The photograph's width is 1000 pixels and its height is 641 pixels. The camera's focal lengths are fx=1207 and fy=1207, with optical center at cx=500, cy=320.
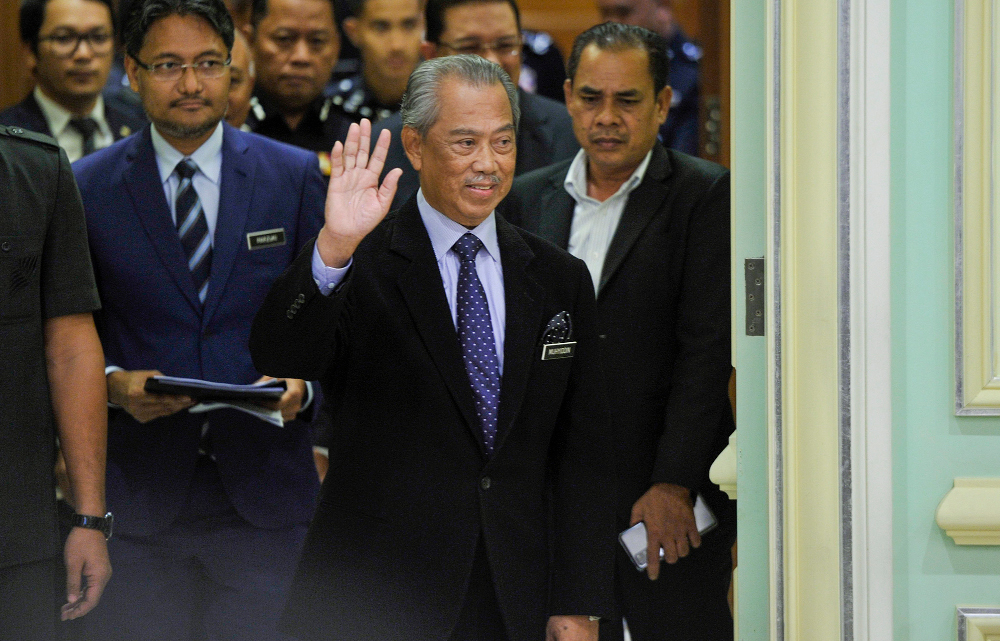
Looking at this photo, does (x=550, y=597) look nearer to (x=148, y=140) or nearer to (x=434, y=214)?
(x=434, y=214)

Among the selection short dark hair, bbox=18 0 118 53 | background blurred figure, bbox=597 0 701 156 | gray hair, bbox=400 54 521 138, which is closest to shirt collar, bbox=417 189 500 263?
gray hair, bbox=400 54 521 138

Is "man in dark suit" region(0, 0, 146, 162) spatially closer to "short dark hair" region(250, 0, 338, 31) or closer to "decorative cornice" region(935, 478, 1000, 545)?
"short dark hair" region(250, 0, 338, 31)

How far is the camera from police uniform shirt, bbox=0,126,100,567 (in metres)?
2.12

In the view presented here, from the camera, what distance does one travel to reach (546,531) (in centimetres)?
221

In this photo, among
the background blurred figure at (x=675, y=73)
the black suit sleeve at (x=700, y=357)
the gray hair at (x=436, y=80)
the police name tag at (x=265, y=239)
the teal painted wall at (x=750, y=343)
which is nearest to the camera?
the teal painted wall at (x=750, y=343)

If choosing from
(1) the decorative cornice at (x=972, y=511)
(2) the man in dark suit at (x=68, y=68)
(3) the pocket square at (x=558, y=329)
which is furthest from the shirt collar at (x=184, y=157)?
(1) the decorative cornice at (x=972, y=511)

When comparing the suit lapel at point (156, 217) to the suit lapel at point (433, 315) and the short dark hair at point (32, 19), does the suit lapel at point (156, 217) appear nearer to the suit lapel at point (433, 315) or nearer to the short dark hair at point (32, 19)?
the suit lapel at point (433, 315)

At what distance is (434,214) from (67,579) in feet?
3.18

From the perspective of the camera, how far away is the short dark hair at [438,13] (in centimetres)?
321

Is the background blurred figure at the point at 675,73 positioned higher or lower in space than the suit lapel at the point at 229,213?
higher

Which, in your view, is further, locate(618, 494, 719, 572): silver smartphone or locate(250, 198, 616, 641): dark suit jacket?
locate(618, 494, 719, 572): silver smartphone

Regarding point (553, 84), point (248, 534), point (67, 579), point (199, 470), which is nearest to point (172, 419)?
point (199, 470)

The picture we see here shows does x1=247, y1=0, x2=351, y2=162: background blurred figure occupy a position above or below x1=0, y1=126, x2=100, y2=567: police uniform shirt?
above

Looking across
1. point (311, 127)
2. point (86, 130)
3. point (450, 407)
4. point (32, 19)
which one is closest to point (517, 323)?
point (450, 407)
